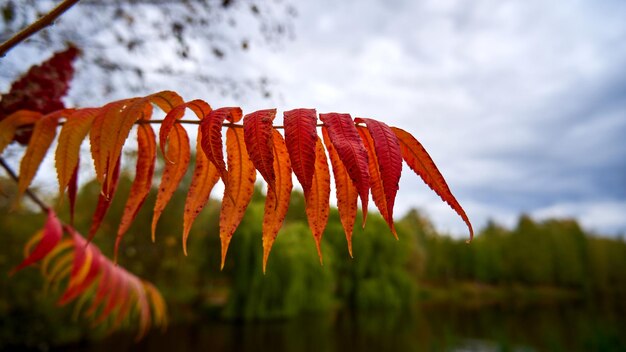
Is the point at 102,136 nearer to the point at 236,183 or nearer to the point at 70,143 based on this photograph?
the point at 70,143

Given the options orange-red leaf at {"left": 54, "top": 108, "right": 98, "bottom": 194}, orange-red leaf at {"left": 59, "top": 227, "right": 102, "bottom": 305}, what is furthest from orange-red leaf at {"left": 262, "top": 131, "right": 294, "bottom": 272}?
orange-red leaf at {"left": 59, "top": 227, "right": 102, "bottom": 305}

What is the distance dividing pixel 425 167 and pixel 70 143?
0.63m

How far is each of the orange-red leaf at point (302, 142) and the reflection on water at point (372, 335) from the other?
11403mm

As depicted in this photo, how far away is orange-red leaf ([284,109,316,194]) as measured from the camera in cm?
64

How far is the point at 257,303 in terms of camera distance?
656 inches

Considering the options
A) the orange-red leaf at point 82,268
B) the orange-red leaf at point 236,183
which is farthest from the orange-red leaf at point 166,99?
the orange-red leaf at point 82,268

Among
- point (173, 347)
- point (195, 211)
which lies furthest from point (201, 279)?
point (195, 211)

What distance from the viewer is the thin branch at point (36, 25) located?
2.33ft

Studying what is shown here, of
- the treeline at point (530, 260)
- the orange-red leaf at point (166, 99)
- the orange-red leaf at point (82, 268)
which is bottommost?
the orange-red leaf at point (82, 268)

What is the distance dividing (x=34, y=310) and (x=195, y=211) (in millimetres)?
14146

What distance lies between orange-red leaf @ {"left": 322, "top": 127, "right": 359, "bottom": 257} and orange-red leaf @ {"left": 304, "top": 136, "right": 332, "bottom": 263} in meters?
0.03

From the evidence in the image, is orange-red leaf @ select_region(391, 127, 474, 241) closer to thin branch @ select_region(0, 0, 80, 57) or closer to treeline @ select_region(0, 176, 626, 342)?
thin branch @ select_region(0, 0, 80, 57)

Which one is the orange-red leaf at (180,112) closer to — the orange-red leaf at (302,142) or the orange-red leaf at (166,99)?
the orange-red leaf at (166,99)

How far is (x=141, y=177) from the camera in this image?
92 centimetres
